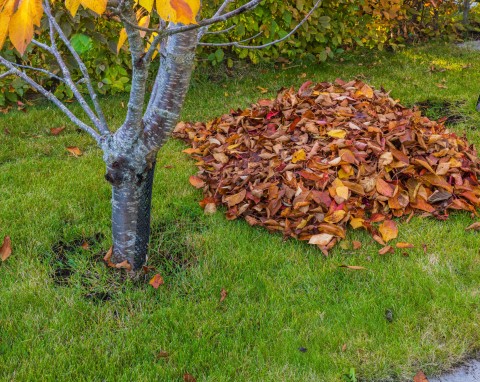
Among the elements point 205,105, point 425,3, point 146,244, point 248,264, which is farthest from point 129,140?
point 425,3

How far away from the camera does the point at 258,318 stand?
89.4 inches

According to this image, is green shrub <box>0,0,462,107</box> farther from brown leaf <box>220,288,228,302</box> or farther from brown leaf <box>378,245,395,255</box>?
brown leaf <box>220,288,228,302</box>

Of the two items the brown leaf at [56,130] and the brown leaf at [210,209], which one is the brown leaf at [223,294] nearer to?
the brown leaf at [210,209]

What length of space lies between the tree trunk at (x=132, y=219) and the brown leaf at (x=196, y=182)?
0.97 m

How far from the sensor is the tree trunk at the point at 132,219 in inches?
92.0

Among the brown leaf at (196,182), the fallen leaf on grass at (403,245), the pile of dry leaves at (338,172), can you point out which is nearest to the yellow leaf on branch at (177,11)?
the pile of dry leaves at (338,172)

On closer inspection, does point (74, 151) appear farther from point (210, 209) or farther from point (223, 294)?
point (223, 294)

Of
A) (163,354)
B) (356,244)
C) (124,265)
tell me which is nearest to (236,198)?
(356,244)

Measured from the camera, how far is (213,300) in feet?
7.80

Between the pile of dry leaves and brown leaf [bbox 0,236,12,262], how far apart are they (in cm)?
117

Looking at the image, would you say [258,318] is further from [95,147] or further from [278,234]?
[95,147]

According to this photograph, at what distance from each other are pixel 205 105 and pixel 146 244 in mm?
2976

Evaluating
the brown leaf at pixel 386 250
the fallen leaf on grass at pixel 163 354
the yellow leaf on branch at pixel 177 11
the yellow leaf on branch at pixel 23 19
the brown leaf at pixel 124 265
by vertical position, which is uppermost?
the yellow leaf on branch at pixel 177 11

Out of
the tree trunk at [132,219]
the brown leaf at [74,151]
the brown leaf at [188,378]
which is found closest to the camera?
the brown leaf at [188,378]
